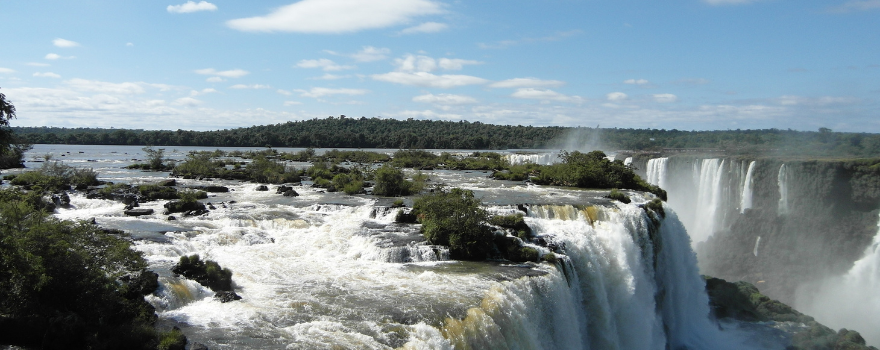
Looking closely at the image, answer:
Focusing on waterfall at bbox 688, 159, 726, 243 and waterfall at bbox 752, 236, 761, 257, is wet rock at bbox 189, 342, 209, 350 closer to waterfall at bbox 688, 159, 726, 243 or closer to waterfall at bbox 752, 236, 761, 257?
waterfall at bbox 752, 236, 761, 257

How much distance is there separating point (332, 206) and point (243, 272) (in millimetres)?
10015

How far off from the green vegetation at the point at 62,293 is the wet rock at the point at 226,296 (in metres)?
1.85

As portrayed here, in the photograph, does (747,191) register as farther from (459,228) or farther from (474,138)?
(474,138)

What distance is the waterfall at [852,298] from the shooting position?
31109mm

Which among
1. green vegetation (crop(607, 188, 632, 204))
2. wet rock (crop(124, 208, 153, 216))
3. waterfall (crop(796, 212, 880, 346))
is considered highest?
green vegetation (crop(607, 188, 632, 204))

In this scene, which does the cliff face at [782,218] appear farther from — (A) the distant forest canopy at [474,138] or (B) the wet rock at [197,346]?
(B) the wet rock at [197,346]

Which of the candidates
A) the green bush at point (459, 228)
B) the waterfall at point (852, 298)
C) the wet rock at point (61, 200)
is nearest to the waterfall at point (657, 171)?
the waterfall at point (852, 298)

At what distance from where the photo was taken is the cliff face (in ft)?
115

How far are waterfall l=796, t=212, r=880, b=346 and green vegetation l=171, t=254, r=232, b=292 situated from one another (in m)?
33.1

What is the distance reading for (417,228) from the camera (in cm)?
2261

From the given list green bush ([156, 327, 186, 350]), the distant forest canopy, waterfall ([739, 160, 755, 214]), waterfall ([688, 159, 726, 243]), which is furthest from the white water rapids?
the distant forest canopy

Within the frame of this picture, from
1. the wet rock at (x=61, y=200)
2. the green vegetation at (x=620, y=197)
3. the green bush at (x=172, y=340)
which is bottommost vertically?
the green bush at (x=172, y=340)

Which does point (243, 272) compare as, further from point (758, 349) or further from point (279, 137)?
point (279, 137)

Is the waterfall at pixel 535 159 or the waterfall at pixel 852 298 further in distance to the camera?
the waterfall at pixel 535 159
